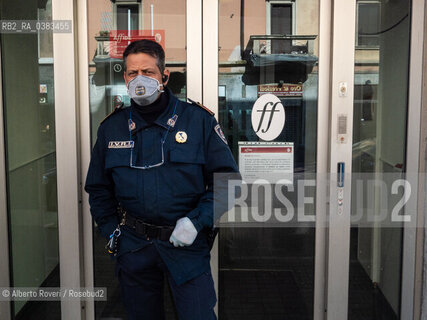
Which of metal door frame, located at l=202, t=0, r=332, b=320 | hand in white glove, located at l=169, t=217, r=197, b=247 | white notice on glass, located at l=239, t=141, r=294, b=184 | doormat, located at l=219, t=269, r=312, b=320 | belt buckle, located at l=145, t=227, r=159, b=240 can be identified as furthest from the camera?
doormat, located at l=219, t=269, r=312, b=320

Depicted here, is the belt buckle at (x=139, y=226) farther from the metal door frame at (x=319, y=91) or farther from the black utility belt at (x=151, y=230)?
the metal door frame at (x=319, y=91)

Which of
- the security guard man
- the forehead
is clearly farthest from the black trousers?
the forehead

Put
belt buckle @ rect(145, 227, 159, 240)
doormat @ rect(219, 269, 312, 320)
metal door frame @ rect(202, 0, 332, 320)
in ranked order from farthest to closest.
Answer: doormat @ rect(219, 269, 312, 320) → metal door frame @ rect(202, 0, 332, 320) → belt buckle @ rect(145, 227, 159, 240)

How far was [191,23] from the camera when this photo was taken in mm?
2848

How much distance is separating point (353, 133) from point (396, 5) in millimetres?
918

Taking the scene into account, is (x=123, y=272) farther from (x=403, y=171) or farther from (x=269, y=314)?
(x=403, y=171)

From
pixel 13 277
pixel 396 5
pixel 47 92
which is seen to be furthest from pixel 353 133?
pixel 13 277

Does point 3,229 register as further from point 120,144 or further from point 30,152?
point 120,144

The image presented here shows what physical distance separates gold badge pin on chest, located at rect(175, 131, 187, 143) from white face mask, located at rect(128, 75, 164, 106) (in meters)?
0.23

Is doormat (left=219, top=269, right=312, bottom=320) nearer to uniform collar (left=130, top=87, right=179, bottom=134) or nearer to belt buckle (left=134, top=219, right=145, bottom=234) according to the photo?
belt buckle (left=134, top=219, right=145, bottom=234)

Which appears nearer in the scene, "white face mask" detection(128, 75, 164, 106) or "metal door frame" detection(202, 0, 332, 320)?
"white face mask" detection(128, 75, 164, 106)

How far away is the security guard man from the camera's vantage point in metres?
2.28

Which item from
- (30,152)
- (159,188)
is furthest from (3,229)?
(159,188)

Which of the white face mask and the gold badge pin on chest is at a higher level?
the white face mask
